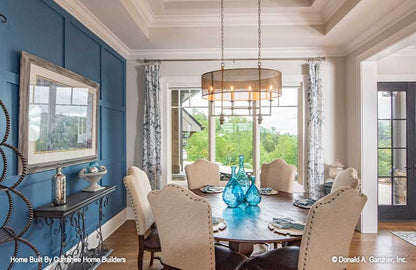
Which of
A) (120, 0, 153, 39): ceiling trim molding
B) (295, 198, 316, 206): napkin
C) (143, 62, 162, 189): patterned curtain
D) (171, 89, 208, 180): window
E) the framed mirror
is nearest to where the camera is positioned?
the framed mirror

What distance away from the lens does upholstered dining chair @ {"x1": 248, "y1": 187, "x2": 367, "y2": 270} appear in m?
1.55

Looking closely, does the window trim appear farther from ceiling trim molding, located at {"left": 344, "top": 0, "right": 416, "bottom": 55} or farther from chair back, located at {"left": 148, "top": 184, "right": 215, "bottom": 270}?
chair back, located at {"left": 148, "top": 184, "right": 215, "bottom": 270}

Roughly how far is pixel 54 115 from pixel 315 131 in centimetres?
358

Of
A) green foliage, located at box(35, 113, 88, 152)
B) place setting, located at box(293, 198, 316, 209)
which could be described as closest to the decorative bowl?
green foliage, located at box(35, 113, 88, 152)

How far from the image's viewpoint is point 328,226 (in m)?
1.58

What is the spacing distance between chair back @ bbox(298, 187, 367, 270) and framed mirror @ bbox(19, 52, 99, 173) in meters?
2.16

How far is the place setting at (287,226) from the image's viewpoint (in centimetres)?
177

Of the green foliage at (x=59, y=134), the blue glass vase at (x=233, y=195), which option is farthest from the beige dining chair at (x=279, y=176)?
the green foliage at (x=59, y=134)

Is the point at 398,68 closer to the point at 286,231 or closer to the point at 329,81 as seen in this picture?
the point at 329,81

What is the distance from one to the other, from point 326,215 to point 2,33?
2.54m

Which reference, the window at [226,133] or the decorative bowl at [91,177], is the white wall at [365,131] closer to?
the window at [226,133]

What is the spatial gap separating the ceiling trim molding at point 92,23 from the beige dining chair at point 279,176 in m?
2.82

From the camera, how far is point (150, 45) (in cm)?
406

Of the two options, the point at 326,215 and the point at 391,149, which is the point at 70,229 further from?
the point at 391,149
